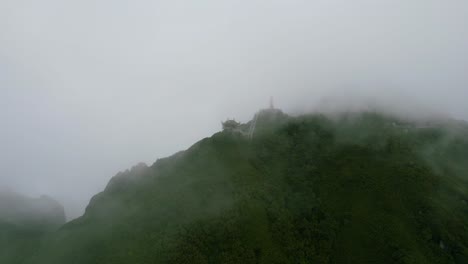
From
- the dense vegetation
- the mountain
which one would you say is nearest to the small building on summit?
the dense vegetation

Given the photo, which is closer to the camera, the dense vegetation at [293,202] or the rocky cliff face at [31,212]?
the dense vegetation at [293,202]

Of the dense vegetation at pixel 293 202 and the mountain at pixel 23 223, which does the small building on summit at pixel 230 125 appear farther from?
the mountain at pixel 23 223

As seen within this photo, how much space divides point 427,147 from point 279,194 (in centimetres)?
4692

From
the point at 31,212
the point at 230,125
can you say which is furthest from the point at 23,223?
the point at 230,125

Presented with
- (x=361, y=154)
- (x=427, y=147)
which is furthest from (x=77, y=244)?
(x=427, y=147)

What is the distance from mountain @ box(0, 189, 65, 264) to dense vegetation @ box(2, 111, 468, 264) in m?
9.34

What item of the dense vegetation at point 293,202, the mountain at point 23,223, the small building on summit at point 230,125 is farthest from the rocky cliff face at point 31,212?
the small building on summit at point 230,125

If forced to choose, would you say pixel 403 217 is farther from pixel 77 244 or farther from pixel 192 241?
pixel 77 244

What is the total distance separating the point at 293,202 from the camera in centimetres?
11438

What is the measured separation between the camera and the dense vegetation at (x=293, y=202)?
10081 centimetres

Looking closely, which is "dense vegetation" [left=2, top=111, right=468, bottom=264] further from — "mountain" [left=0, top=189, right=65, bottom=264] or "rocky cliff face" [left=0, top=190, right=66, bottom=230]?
"rocky cliff face" [left=0, top=190, right=66, bottom=230]

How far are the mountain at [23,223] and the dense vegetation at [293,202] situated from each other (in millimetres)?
9342

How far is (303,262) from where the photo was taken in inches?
3962

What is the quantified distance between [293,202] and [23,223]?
85853 millimetres
